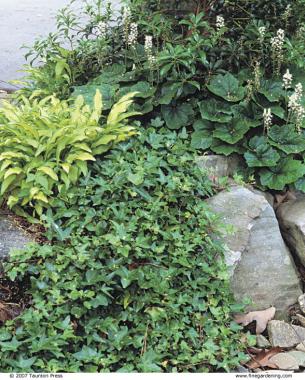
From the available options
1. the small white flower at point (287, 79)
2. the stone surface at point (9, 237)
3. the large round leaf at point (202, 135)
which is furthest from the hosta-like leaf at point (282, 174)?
the stone surface at point (9, 237)

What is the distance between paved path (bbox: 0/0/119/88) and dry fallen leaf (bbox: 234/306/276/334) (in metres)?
4.50

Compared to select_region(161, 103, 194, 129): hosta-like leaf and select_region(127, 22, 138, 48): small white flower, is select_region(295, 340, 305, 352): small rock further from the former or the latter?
select_region(127, 22, 138, 48): small white flower

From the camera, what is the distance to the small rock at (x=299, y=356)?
3576 millimetres

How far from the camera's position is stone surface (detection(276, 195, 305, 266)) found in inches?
165

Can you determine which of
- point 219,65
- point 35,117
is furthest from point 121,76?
point 35,117

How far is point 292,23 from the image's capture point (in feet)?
17.5

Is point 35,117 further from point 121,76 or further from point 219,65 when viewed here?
point 219,65

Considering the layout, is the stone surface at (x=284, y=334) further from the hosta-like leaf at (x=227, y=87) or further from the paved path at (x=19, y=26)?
the paved path at (x=19, y=26)

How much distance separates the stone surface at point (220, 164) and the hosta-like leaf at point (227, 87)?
1.60ft

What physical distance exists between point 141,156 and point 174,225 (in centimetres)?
58

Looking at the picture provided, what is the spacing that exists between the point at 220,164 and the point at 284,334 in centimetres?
129

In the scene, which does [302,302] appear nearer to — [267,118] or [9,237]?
[267,118]

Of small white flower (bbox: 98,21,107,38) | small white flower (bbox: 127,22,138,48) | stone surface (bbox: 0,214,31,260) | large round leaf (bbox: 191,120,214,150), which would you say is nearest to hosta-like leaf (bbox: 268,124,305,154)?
large round leaf (bbox: 191,120,214,150)

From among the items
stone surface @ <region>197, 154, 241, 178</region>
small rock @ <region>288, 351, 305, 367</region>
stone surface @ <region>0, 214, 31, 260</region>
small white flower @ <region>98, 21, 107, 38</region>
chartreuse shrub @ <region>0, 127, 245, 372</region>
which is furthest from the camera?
small white flower @ <region>98, 21, 107, 38</region>
